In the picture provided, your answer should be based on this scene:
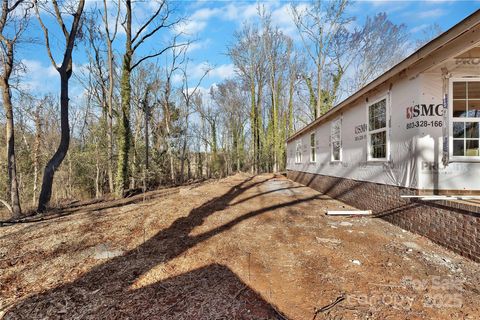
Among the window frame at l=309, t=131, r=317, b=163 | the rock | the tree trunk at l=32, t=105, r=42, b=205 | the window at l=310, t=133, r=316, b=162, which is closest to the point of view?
the rock

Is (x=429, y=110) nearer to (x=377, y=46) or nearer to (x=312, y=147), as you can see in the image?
(x=312, y=147)

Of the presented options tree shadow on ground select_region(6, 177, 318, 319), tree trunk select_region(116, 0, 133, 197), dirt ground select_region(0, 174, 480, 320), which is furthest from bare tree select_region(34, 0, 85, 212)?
tree shadow on ground select_region(6, 177, 318, 319)

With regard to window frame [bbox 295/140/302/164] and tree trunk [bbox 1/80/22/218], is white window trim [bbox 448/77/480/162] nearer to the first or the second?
window frame [bbox 295/140/302/164]

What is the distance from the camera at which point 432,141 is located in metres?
4.32

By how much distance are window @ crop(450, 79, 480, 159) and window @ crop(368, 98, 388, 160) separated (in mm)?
1188

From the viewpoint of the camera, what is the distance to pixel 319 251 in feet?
12.2

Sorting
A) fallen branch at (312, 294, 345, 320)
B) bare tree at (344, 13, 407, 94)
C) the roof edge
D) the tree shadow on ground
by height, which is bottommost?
fallen branch at (312, 294, 345, 320)

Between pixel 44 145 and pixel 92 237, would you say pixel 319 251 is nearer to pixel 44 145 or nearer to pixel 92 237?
pixel 92 237

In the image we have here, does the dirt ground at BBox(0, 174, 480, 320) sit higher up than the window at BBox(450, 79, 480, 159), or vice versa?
the window at BBox(450, 79, 480, 159)

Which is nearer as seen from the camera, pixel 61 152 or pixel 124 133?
pixel 61 152

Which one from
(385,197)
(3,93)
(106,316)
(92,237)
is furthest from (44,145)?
(385,197)

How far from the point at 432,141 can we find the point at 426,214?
1.29 metres

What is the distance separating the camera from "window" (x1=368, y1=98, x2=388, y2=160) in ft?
A: 18.2

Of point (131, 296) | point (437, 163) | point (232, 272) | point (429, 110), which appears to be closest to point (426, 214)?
point (437, 163)
